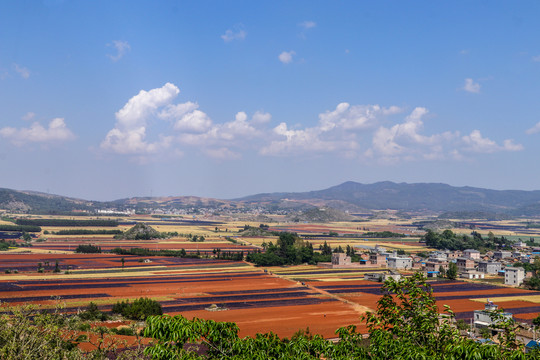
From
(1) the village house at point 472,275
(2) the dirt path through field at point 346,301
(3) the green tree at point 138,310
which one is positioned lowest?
(1) the village house at point 472,275

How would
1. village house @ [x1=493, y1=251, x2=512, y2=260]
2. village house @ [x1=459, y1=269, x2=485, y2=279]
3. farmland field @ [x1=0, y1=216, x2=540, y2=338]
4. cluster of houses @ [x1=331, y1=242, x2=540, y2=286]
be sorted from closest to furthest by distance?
farmland field @ [x1=0, y1=216, x2=540, y2=338]
village house @ [x1=459, y1=269, x2=485, y2=279]
cluster of houses @ [x1=331, y1=242, x2=540, y2=286]
village house @ [x1=493, y1=251, x2=512, y2=260]

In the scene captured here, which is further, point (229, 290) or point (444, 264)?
point (444, 264)

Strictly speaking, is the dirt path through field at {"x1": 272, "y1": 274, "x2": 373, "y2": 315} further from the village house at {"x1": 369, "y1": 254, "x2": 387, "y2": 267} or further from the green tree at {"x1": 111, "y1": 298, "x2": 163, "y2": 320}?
the village house at {"x1": 369, "y1": 254, "x2": 387, "y2": 267}

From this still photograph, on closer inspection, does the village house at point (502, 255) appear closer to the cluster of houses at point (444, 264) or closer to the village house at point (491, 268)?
the cluster of houses at point (444, 264)

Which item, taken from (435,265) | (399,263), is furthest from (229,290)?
(435,265)

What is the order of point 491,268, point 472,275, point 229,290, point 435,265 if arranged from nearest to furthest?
point 229,290, point 472,275, point 491,268, point 435,265

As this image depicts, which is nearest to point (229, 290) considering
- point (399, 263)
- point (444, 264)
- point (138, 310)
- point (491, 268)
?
point (138, 310)

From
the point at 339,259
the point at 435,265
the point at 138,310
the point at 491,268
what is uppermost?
the point at 138,310

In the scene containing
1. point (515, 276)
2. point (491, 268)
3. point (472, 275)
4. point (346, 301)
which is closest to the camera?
point (346, 301)

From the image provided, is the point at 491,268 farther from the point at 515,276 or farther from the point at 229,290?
the point at 229,290

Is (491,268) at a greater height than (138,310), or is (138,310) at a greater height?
(138,310)

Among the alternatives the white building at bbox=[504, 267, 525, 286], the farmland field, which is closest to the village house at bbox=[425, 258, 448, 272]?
the farmland field

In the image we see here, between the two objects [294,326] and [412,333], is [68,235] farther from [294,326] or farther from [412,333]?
[412,333]

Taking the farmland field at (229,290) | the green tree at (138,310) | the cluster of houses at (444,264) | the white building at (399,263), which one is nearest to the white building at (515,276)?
the cluster of houses at (444,264)
